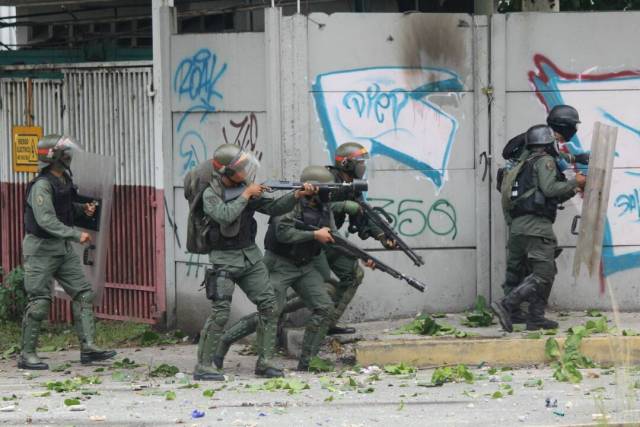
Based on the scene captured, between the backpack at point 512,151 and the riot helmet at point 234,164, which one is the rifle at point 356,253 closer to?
the riot helmet at point 234,164

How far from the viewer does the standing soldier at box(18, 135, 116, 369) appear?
10.0m

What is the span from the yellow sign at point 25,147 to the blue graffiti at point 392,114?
10.5 feet

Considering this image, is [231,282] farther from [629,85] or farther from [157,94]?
[629,85]

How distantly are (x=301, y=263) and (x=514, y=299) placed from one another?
1.74 meters

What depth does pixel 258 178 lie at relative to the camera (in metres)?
10.8

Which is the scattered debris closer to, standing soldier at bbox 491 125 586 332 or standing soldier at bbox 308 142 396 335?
standing soldier at bbox 308 142 396 335

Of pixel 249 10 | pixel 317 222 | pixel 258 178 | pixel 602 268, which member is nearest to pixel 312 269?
pixel 317 222

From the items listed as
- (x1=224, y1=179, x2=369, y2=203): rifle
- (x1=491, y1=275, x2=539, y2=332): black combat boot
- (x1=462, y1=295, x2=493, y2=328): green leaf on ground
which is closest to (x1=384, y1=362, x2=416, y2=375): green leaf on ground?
(x1=491, y1=275, x2=539, y2=332): black combat boot

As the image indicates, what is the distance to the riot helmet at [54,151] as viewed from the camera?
10070 millimetres

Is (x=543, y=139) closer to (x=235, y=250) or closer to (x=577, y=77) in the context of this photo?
(x=577, y=77)

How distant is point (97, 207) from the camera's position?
427 inches

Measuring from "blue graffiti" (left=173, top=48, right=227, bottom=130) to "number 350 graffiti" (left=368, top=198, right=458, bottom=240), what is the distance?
1.60 meters

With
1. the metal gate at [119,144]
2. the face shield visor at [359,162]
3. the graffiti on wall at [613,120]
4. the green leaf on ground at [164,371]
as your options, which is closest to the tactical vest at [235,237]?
the face shield visor at [359,162]

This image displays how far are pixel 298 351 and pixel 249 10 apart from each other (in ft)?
12.4
